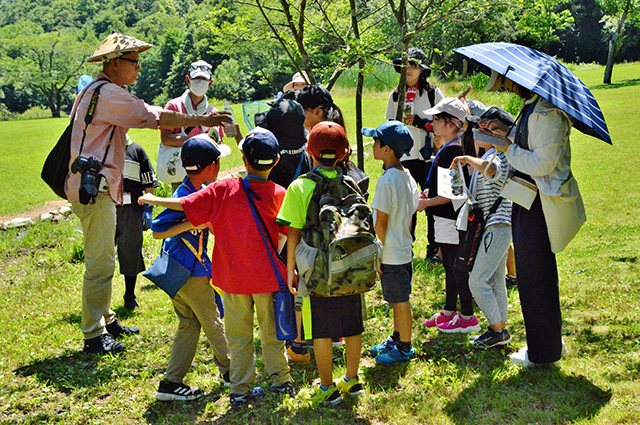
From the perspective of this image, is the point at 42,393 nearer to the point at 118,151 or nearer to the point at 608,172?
the point at 118,151

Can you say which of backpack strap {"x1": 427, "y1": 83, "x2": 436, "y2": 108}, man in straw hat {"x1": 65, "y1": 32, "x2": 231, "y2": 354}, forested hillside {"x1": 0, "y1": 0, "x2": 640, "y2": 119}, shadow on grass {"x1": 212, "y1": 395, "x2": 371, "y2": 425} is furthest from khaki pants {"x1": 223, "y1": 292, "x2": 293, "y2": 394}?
backpack strap {"x1": 427, "y1": 83, "x2": 436, "y2": 108}

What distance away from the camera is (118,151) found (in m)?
4.55

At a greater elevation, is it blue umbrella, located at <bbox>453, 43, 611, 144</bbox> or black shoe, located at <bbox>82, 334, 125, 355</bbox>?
blue umbrella, located at <bbox>453, 43, 611, 144</bbox>

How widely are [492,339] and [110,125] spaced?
11.3 feet

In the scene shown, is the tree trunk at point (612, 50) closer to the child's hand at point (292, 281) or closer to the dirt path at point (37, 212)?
the dirt path at point (37, 212)

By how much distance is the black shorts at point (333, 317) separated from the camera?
11.5 ft

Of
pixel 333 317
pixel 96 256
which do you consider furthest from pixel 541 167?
pixel 96 256

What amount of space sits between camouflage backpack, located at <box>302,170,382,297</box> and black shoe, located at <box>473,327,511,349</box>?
52.7 inches

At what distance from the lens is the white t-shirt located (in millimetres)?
3844

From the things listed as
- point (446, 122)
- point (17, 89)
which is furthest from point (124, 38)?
point (17, 89)

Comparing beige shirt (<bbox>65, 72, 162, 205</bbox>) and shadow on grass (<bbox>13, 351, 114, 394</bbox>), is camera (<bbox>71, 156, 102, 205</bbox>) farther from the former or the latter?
shadow on grass (<bbox>13, 351, 114, 394</bbox>)

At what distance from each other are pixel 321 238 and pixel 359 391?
1.09 m

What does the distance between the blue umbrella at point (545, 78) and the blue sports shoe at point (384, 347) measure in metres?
2.04

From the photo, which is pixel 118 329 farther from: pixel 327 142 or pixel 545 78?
pixel 545 78
